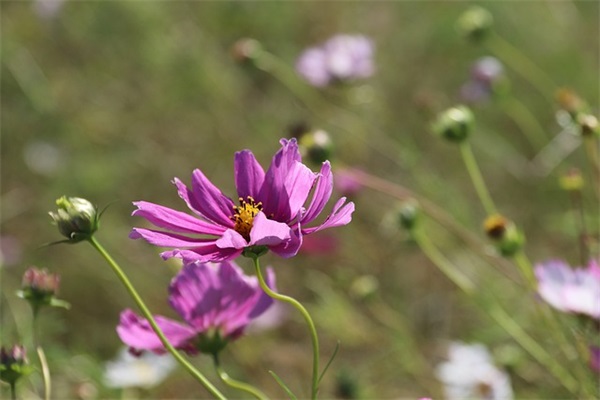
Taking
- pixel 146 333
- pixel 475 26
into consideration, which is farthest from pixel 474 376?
pixel 146 333

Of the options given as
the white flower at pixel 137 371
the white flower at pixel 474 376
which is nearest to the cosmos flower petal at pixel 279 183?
the white flower at pixel 137 371

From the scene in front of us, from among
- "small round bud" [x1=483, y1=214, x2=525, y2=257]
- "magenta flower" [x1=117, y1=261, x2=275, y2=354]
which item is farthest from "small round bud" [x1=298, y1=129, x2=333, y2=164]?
"magenta flower" [x1=117, y1=261, x2=275, y2=354]

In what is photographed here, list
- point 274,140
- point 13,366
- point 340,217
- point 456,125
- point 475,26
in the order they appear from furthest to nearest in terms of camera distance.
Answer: point 274,140 < point 475,26 < point 456,125 < point 13,366 < point 340,217

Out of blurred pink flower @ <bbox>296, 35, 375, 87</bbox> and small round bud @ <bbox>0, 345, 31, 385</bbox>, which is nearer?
small round bud @ <bbox>0, 345, 31, 385</bbox>

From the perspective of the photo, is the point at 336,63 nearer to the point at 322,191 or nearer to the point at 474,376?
the point at 474,376

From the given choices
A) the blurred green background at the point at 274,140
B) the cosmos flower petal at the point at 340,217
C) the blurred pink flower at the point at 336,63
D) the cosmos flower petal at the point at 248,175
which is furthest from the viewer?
the blurred green background at the point at 274,140

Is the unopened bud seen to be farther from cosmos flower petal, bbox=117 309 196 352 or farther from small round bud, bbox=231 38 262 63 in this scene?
small round bud, bbox=231 38 262 63

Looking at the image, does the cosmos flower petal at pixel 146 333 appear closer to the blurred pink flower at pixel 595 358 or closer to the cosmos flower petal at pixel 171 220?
the cosmos flower petal at pixel 171 220
